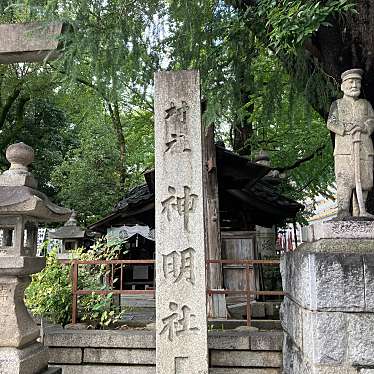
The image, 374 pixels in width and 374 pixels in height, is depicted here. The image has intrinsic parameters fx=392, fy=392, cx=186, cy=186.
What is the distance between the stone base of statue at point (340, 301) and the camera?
360 centimetres

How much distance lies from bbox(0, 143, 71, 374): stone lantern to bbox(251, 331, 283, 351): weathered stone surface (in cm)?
264

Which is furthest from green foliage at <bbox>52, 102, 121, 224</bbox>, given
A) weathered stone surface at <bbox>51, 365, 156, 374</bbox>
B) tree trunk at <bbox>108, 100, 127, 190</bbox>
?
weathered stone surface at <bbox>51, 365, 156, 374</bbox>

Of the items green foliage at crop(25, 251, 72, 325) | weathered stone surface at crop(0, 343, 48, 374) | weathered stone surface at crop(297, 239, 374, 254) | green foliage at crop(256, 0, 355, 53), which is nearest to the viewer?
weathered stone surface at crop(297, 239, 374, 254)

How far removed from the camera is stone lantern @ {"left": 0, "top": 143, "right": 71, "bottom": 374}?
14.0 feet

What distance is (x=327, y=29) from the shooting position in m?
6.43

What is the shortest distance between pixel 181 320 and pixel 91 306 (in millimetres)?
2059

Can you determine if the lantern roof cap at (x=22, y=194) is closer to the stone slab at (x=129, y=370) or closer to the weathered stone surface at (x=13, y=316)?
the weathered stone surface at (x=13, y=316)

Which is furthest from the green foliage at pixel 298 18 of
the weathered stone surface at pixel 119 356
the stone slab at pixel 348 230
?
the weathered stone surface at pixel 119 356

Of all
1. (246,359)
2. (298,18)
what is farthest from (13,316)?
(298,18)

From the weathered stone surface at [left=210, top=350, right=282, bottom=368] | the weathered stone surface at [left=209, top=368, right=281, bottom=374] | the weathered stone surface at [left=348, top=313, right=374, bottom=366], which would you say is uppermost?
the weathered stone surface at [left=348, top=313, right=374, bottom=366]

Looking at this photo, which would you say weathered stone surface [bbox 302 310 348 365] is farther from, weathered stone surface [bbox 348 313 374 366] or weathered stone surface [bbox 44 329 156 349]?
weathered stone surface [bbox 44 329 156 349]

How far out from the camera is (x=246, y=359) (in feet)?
17.8

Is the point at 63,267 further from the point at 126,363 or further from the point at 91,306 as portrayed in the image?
the point at 126,363

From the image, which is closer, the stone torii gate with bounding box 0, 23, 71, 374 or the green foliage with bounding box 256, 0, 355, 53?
the stone torii gate with bounding box 0, 23, 71, 374
